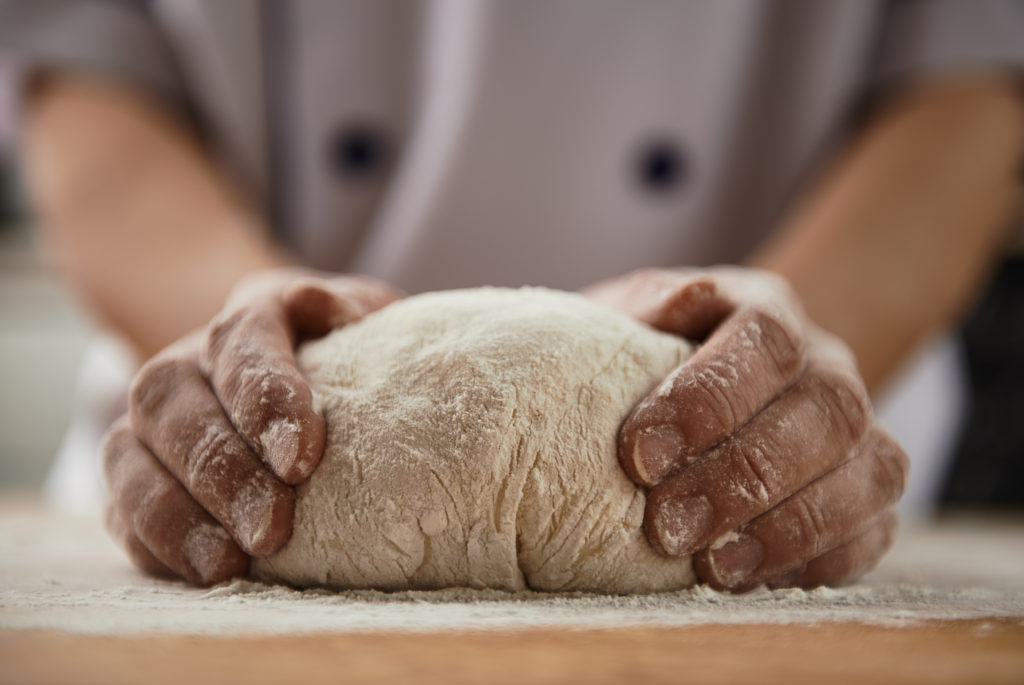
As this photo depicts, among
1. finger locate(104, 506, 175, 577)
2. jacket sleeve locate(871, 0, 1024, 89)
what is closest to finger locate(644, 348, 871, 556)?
finger locate(104, 506, 175, 577)

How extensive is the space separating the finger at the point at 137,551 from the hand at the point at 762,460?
423 mm

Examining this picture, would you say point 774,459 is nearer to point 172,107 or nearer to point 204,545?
point 204,545

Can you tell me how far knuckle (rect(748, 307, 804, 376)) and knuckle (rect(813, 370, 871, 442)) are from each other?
0.09 feet

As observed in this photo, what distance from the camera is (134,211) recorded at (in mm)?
1447

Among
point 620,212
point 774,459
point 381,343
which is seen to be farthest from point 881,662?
point 620,212

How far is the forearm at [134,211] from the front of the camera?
1.36 m

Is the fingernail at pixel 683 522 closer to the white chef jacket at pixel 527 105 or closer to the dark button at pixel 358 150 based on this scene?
the white chef jacket at pixel 527 105

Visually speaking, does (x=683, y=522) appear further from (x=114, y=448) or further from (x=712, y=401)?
(x=114, y=448)

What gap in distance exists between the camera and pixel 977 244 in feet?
4.58

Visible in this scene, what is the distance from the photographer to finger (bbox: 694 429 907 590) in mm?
713

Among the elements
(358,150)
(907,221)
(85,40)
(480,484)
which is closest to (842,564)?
(480,484)

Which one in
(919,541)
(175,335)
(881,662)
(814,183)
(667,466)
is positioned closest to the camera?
(881,662)

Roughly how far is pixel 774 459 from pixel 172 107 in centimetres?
131

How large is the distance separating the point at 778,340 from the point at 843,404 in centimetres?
8
